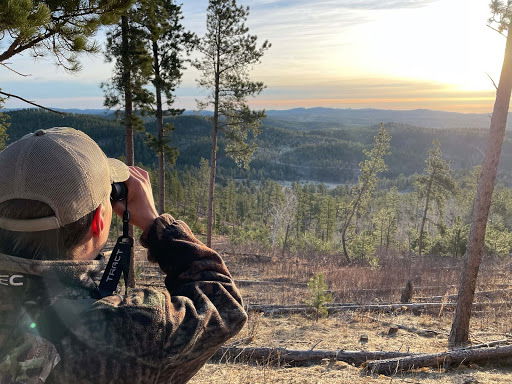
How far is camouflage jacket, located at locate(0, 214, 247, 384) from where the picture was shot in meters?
1.05

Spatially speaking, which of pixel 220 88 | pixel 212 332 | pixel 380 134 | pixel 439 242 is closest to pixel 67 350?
pixel 212 332

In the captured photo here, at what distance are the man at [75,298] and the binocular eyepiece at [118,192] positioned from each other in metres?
0.07

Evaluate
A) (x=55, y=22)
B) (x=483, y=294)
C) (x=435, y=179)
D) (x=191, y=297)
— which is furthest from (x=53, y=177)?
(x=435, y=179)

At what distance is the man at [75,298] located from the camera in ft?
3.48

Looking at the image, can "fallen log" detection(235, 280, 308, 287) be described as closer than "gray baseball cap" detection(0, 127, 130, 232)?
No

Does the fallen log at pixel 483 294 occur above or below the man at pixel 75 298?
below

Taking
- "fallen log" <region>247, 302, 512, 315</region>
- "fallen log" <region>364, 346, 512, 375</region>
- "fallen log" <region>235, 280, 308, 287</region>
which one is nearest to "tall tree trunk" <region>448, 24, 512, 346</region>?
"fallen log" <region>364, 346, 512, 375</region>

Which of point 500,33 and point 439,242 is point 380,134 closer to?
point 439,242

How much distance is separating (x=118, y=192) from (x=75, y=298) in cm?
41

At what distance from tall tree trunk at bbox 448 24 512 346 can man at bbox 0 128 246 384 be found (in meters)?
7.88

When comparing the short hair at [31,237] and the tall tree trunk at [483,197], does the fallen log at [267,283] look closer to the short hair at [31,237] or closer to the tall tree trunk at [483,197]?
the tall tree trunk at [483,197]

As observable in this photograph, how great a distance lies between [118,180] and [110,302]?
432mm

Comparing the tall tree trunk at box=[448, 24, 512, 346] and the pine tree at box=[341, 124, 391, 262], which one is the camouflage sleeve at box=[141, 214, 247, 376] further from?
the pine tree at box=[341, 124, 391, 262]

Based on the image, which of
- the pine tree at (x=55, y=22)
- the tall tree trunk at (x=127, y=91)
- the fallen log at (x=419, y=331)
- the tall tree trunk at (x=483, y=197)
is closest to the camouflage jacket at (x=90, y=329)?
the pine tree at (x=55, y=22)
